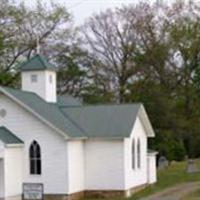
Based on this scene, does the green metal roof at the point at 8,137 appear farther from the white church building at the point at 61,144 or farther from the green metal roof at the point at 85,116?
the green metal roof at the point at 85,116

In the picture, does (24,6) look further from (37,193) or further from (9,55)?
(37,193)

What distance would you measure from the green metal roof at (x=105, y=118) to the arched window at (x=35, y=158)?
294 cm

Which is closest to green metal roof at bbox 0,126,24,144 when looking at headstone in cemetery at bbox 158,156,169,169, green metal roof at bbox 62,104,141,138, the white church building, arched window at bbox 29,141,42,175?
the white church building

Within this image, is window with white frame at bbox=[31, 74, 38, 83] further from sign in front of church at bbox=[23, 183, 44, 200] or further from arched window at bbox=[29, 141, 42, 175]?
sign in front of church at bbox=[23, 183, 44, 200]

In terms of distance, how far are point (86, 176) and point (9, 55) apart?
27482mm

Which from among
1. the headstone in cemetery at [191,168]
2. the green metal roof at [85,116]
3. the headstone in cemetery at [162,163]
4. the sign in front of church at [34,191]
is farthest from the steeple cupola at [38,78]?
the headstone in cemetery at [162,163]

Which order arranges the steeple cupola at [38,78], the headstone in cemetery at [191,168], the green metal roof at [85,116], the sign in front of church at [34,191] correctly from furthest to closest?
the headstone in cemetery at [191,168]
the steeple cupola at [38,78]
the green metal roof at [85,116]
the sign in front of church at [34,191]

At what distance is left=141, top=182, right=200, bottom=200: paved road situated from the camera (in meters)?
37.3

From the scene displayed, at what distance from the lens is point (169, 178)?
162 ft

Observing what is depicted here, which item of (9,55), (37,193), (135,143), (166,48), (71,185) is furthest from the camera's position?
(166,48)

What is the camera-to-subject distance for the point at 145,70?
70.1 meters

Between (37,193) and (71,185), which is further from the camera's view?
(71,185)

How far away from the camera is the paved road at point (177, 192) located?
37.3 m

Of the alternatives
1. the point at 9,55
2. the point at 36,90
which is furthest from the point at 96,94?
the point at 36,90
